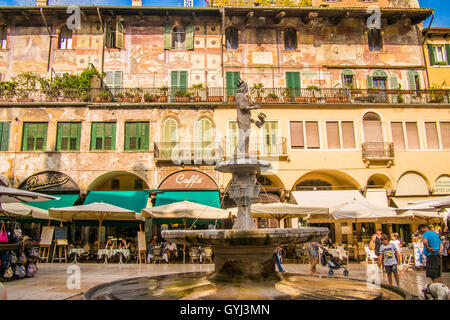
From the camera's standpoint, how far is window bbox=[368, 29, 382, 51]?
899 inches

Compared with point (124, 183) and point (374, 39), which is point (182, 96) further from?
point (374, 39)

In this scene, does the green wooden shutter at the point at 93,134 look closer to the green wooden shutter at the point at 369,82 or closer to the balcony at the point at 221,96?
the balcony at the point at 221,96

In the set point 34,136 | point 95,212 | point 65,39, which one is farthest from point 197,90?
point 95,212

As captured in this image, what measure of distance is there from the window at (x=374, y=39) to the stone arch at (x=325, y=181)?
8785 mm

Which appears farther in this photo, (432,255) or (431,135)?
(431,135)

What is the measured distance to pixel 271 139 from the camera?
20.3 meters

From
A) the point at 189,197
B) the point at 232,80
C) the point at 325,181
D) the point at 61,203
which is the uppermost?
the point at 232,80

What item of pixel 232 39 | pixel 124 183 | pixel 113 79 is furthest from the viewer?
pixel 232 39

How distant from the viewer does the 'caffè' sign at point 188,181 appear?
768 inches

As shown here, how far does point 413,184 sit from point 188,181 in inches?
508

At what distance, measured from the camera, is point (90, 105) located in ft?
66.2

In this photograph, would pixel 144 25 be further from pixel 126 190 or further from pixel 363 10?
pixel 363 10

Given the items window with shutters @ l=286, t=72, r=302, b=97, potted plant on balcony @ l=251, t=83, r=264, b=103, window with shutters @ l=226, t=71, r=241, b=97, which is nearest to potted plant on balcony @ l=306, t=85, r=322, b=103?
window with shutters @ l=286, t=72, r=302, b=97

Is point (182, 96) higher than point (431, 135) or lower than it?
higher
